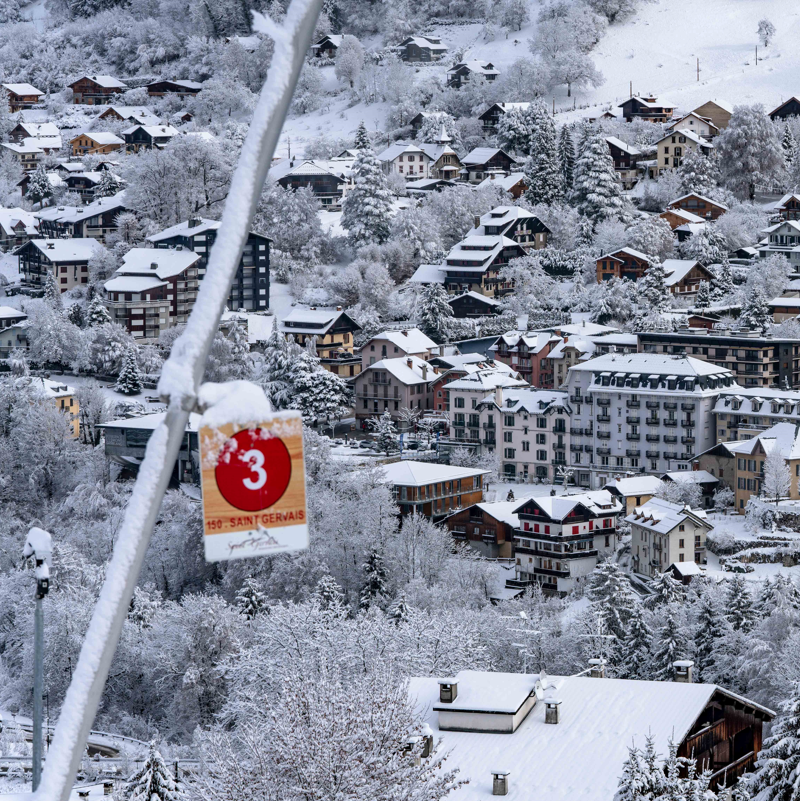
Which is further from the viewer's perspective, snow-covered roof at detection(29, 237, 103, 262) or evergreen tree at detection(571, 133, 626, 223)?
evergreen tree at detection(571, 133, 626, 223)

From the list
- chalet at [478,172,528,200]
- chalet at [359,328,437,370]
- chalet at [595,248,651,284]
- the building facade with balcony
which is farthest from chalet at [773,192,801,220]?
the building facade with balcony

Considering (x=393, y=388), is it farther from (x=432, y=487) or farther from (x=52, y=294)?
(x=52, y=294)

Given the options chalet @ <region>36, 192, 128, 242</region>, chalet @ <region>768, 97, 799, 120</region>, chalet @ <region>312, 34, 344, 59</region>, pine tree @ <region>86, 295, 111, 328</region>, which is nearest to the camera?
pine tree @ <region>86, 295, 111, 328</region>

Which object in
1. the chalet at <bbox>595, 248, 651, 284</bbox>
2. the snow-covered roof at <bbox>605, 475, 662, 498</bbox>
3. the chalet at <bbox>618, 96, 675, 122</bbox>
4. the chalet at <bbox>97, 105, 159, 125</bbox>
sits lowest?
the snow-covered roof at <bbox>605, 475, 662, 498</bbox>

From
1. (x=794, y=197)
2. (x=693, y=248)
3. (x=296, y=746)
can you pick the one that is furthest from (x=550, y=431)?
(x=296, y=746)

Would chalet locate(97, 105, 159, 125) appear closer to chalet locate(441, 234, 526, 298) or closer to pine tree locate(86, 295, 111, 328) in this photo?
chalet locate(441, 234, 526, 298)

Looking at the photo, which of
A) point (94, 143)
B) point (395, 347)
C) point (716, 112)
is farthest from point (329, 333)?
point (94, 143)

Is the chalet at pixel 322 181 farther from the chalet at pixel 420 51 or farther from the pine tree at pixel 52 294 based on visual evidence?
the chalet at pixel 420 51
